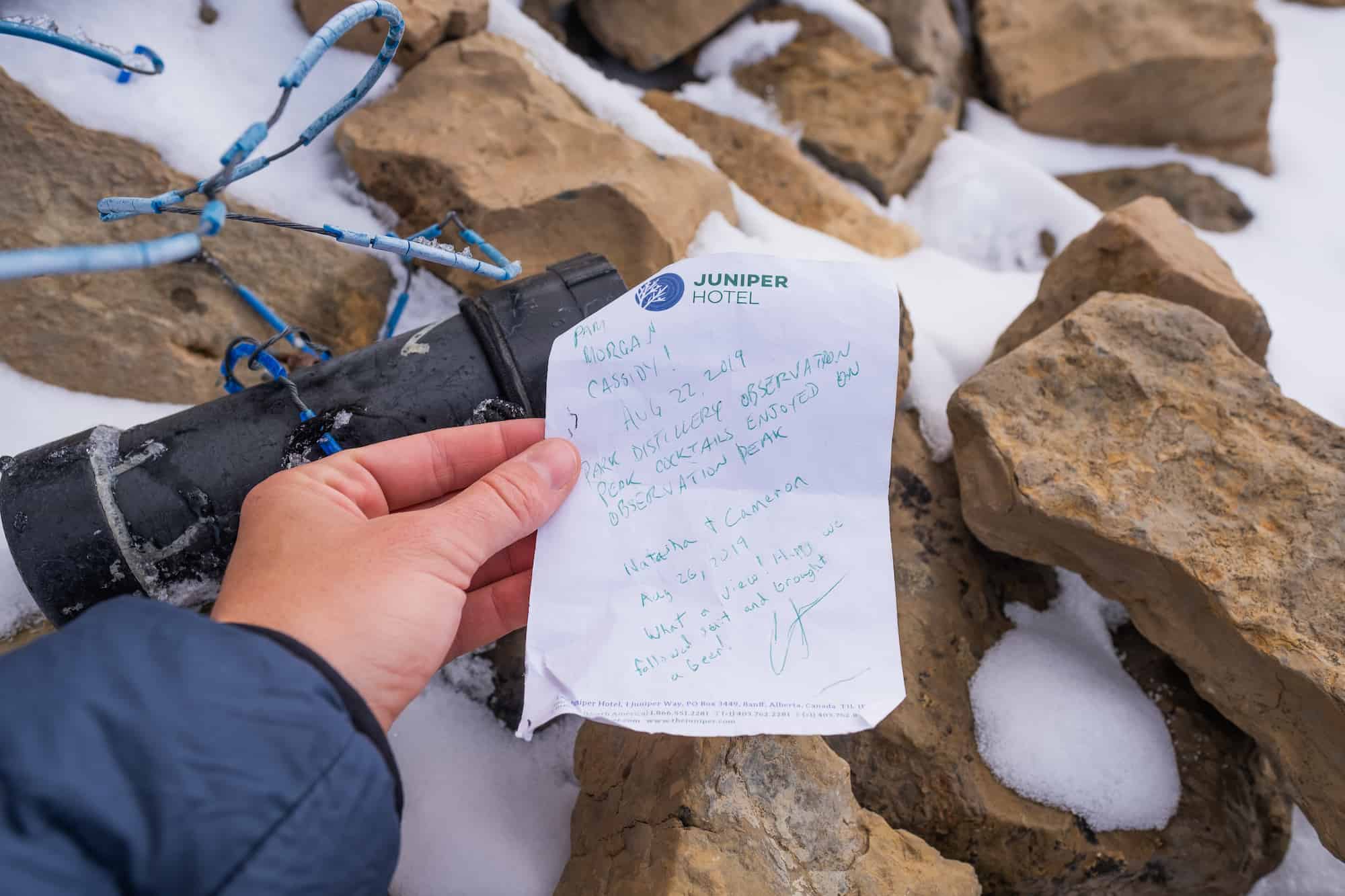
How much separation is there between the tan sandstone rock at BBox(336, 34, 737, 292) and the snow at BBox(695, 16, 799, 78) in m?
0.95

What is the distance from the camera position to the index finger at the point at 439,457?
104cm

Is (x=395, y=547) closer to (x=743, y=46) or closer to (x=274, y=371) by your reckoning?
(x=274, y=371)

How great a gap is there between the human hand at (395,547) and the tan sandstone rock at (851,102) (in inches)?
64.7

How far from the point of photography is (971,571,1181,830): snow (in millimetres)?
1238

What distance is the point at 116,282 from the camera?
→ 1428mm

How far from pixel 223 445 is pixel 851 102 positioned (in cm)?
201

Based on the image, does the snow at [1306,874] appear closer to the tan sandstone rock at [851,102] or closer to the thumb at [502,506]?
the thumb at [502,506]

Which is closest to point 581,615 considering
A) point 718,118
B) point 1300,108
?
point 718,118

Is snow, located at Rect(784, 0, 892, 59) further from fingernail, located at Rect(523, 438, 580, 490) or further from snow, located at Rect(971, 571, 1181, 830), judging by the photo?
fingernail, located at Rect(523, 438, 580, 490)

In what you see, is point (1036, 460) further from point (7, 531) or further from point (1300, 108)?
point (1300, 108)

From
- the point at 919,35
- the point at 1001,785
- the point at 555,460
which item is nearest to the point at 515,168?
the point at 555,460

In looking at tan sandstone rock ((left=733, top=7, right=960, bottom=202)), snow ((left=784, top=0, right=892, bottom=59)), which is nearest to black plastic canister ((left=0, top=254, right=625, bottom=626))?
tan sandstone rock ((left=733, top=7, right=960, bottom=202))

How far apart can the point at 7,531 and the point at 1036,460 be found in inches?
55.2
